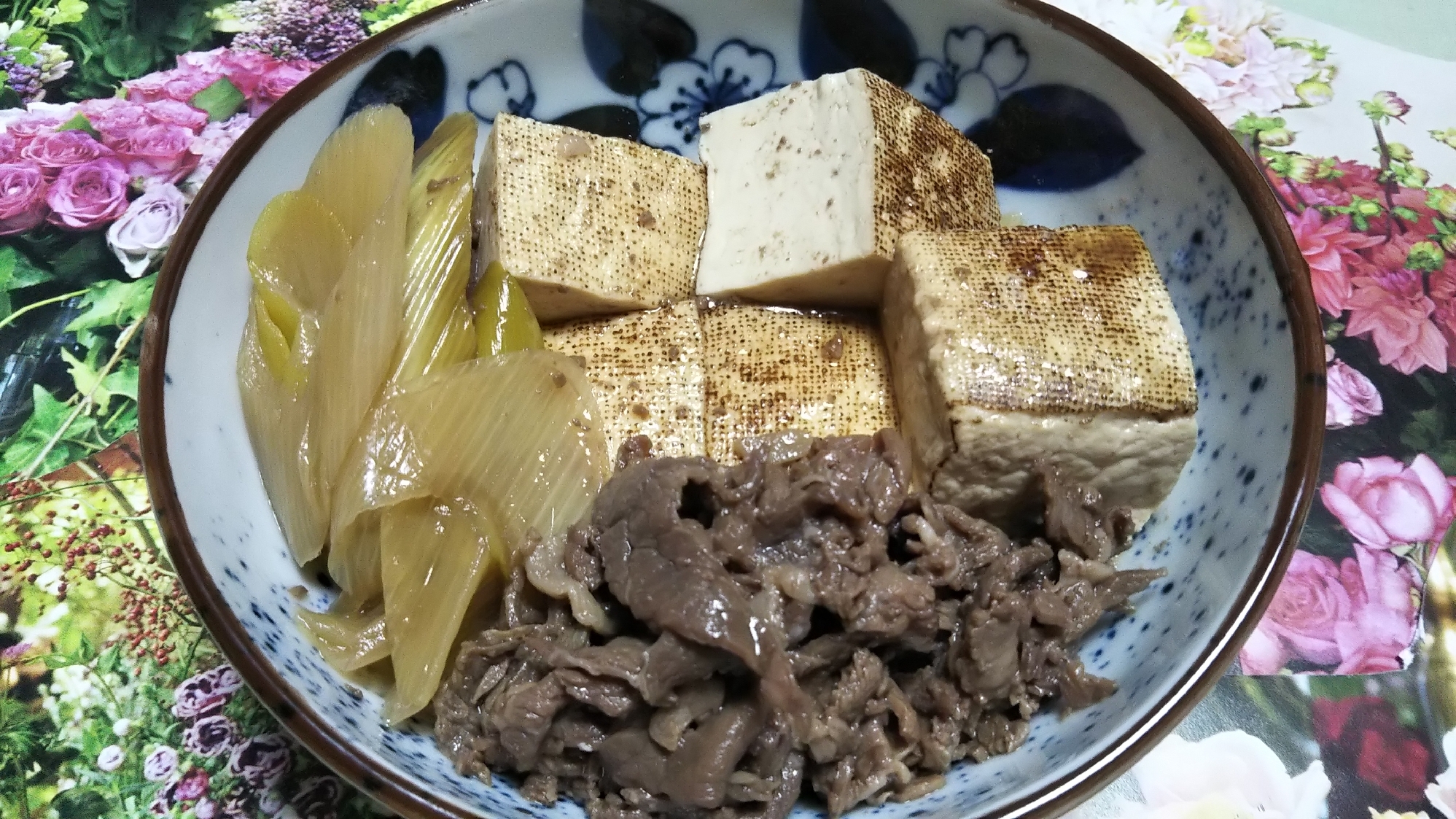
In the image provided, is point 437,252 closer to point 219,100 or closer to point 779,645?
point 779,645

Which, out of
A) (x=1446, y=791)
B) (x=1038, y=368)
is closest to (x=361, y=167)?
(x=1038, y=368)

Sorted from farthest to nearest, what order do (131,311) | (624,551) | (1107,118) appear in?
(131,311), (1107,118), (624,551)

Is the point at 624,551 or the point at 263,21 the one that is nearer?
the point at 624,551

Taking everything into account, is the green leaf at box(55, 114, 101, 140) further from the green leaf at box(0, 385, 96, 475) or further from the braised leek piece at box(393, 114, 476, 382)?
the braised leek piece at box(393, 114, 476, 382)

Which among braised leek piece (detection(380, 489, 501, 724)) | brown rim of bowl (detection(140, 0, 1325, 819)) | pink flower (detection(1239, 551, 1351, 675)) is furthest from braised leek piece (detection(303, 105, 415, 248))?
pink flower (detection(1239, 551, 1351, 675))

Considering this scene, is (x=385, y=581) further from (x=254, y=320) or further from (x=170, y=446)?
(x=254, y=320)

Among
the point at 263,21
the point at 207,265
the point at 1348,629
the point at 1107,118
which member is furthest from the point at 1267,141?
the point at 263,21

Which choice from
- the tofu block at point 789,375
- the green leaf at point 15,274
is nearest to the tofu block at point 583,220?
the tofu block at point 789,375

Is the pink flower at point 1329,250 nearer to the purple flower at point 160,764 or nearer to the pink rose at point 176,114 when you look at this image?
the purple flower at point 160,764
